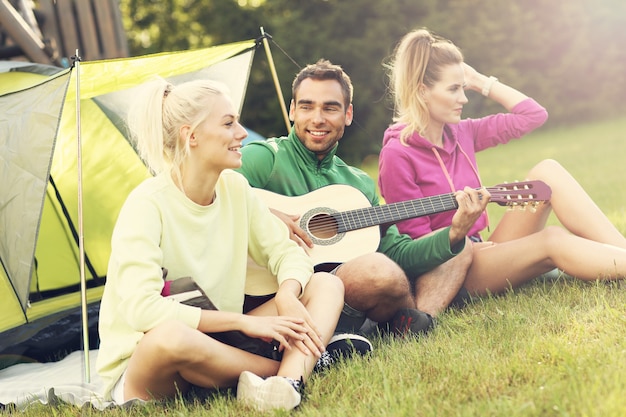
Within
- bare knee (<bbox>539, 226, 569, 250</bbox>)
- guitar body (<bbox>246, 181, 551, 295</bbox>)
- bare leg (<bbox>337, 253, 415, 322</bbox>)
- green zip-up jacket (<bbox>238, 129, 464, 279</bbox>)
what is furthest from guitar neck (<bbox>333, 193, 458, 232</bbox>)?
bare knee (<bbox>539, 226, 569, 250</bbox>)

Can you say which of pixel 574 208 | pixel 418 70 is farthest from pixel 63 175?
pixel 574 208

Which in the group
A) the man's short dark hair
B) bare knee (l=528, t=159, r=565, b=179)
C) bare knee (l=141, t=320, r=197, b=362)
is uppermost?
the man's short dark hair

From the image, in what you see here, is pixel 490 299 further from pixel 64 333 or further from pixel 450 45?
pixel 64 333

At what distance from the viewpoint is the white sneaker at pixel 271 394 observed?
2066mm

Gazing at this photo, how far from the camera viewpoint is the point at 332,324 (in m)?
2.37

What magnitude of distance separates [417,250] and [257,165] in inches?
27.3

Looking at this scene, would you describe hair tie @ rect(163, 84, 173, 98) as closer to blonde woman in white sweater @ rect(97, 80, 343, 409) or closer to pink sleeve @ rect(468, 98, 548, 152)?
blonde woman in white sweater @ rect(97, 80, 343, 409)

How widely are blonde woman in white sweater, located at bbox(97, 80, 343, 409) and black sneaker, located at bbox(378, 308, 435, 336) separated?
1.14 feet

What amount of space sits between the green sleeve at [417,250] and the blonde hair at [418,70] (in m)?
0.43

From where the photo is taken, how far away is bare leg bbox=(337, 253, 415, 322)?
265cm

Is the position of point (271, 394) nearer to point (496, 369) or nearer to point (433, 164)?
point (496, 369)

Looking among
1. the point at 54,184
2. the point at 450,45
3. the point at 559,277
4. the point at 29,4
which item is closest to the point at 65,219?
the point at 54,184

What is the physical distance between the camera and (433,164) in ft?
10.4

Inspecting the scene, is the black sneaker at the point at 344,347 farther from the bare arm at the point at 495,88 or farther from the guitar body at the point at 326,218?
the bare arm at the point at 495,88
